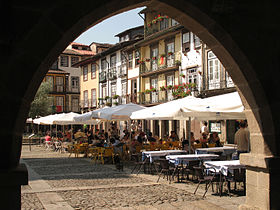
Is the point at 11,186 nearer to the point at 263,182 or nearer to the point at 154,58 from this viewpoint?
the point at 263,182

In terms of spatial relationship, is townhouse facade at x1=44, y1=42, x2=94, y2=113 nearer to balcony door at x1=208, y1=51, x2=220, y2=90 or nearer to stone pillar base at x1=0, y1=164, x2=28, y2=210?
balcony door at x1=208, y1=51, x2=220, y2=90

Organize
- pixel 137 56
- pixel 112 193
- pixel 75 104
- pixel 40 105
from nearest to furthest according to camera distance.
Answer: pixel 112 193, pixel 137 56, pixel 40 105, pixel 75 104

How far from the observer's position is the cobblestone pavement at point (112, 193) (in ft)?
22.5


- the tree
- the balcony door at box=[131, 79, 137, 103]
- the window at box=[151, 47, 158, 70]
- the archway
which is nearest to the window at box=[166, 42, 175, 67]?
the window at box=[151, 47, 158, 70]

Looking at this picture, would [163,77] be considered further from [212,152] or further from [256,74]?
[256,74]

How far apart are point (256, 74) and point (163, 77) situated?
24903 mm

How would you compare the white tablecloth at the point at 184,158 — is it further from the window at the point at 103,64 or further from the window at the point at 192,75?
the window at the point at 103,64

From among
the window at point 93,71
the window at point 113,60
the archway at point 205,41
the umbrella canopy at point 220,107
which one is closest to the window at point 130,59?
the window at point 113,60

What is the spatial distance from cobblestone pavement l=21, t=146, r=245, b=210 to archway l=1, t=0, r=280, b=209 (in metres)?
2.21

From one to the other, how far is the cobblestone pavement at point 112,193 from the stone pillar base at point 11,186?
3461 millimetres

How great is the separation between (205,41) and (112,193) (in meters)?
4.68

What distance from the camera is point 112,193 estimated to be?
8078 mm

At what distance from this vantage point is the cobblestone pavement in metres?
6.87

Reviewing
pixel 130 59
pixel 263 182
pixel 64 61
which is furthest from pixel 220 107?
pixel 64 61
